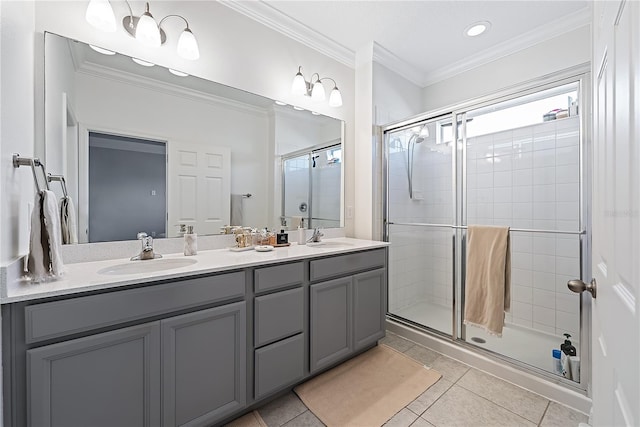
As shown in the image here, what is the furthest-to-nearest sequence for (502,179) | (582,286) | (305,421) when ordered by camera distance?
(502,179) → (305,421) → (582,286)

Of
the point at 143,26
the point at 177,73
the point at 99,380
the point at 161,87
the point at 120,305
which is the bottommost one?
the point at 99,380

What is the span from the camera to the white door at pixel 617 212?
48cm

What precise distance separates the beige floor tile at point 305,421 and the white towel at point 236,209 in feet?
4.15

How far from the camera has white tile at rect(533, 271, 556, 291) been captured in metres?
2.41

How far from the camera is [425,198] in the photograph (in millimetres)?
2906

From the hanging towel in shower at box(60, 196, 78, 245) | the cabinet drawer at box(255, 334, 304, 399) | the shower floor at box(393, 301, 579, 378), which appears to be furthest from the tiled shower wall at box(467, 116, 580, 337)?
the hanging towel in shower at box(60, 196, 78, 245)

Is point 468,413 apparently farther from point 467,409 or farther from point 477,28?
point 477,28

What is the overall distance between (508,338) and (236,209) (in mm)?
2462

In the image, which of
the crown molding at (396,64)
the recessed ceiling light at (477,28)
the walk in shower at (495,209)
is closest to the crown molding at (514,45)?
the crown molding at (396,64)

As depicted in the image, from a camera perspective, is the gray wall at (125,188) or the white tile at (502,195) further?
the white tile at (502,195)

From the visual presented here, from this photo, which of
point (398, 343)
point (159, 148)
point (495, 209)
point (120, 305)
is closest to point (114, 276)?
point (120, 305)

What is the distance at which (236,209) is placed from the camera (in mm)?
2037

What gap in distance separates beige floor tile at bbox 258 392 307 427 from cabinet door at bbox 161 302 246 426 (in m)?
0.21

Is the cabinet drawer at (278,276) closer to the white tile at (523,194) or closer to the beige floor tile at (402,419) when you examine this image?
the beige floor tile at (402,419)
